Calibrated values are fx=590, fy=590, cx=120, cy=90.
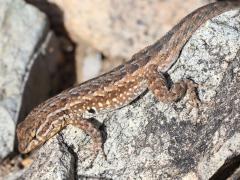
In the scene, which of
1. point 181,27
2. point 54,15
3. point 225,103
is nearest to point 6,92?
point 54,15

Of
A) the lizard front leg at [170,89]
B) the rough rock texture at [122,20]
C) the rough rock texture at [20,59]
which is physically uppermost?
the lizard front leg at [170,89]

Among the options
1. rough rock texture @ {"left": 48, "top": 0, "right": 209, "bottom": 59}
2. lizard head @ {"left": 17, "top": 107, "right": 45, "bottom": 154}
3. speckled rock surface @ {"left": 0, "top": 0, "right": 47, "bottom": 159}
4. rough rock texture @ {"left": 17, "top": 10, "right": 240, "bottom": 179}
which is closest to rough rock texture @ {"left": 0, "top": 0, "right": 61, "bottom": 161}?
speckled rock surface @ {"left": 0, "top": 0, "right": 47, "bottom": 159}

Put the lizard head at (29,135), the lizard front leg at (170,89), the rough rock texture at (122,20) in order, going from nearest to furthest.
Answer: the lizard front leg at (170,89) < the lizard head at (29,135) < the rough rock texture at (122,20)

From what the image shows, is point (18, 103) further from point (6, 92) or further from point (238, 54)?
point (238, 54)

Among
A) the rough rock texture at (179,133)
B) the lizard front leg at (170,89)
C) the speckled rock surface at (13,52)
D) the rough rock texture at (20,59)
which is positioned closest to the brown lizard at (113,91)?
the lizard front leg at (170,89)

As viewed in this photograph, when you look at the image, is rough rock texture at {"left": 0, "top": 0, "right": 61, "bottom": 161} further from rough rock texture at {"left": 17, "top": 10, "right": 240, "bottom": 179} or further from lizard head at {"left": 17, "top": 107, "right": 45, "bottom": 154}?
rough rock texture at {"left": 17, "top": 10, "right": 240, "bottom": 179}

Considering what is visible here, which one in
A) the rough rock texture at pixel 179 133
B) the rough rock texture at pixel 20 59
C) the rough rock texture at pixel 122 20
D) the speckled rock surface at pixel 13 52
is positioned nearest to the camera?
the rough rock texture at pixel 179 133

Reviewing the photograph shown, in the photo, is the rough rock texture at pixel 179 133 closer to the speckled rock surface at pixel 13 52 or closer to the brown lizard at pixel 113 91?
the brown lizard at pixel 113 91
